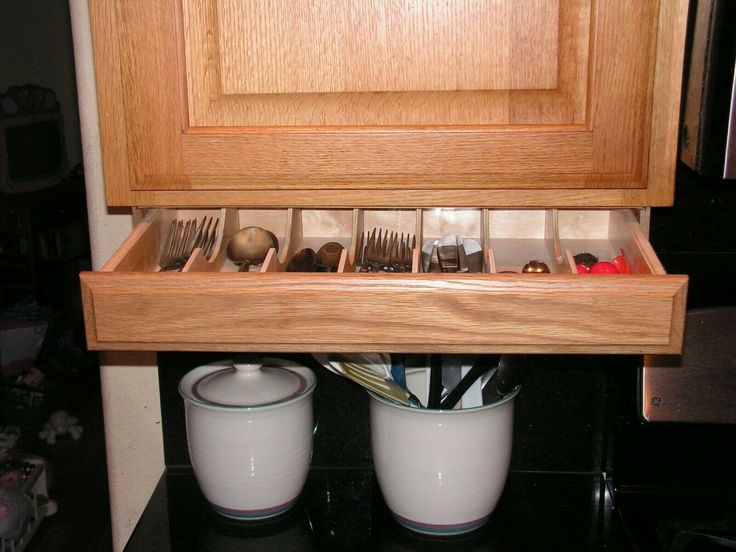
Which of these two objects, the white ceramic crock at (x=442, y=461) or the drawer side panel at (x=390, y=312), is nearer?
the drawer side panel at (x=390, y=312)

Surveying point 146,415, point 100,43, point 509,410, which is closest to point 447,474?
point 509,410

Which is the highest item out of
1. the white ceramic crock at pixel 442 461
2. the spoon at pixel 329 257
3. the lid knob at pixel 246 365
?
the spoon at pixel 329 257

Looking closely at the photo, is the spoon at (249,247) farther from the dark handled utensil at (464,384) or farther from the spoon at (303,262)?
the dark handled utensil at (464,384)

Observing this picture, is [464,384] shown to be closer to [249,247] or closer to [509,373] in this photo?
[509,373]

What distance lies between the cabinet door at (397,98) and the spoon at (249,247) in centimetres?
10

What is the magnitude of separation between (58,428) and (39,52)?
4.07 feet

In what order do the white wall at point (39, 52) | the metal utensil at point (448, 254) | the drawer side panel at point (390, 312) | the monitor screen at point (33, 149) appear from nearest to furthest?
the drawer side panel at point (390, 312)
the metal utensil at point (448, 254)
the monitor screen at point (33, 149)
the white wall at point (39, 52)

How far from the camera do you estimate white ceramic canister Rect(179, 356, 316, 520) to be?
1087mm

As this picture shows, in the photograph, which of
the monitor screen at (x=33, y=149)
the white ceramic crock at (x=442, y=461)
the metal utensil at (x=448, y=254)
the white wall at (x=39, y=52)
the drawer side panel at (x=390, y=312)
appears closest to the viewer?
the drawer side panel at (x=390, y=312)

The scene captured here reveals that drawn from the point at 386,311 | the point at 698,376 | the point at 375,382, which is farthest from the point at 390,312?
the point at 698,376

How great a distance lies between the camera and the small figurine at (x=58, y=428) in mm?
2666

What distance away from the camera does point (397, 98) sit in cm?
84

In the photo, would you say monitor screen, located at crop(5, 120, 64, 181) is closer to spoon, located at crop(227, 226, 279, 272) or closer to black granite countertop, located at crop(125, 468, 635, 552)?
black granite countertop, located at crop(125, 468, 635, 552)

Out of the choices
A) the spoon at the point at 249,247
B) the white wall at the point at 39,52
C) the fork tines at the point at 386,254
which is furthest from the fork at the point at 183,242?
the white wall at the point at 39,52
